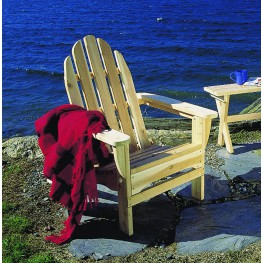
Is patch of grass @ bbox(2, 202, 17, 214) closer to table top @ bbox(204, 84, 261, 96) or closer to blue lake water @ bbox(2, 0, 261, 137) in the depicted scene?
table top @ bbox(204, 84, 261, 96)

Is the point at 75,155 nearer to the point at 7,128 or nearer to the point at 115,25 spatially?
the point at 7,128

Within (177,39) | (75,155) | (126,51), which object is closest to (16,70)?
(126,51)

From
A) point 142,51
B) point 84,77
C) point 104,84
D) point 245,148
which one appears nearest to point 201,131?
point 104,84

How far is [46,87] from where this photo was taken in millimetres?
13125

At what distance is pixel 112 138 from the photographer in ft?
10.4

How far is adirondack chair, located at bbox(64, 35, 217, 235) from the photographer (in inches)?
131

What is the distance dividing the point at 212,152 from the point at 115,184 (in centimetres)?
184

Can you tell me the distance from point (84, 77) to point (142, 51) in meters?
14.9

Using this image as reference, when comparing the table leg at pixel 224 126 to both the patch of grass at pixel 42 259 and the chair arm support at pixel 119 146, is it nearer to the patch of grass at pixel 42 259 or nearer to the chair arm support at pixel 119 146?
the chair arm support at pixel 119 146

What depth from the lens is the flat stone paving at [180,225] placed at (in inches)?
131

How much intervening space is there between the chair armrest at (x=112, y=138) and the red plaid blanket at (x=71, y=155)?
52 mm

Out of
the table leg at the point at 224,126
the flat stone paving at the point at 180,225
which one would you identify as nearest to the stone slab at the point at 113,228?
the flat stone paving at the point at 180,225

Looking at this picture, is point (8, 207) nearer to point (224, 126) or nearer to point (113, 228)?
point (113, 228)

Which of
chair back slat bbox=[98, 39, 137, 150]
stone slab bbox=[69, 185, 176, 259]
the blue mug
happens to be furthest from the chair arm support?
the blue mug
